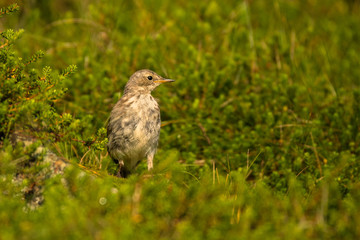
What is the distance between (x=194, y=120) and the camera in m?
7.46

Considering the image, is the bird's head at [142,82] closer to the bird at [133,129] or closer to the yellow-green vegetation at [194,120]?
the bird at [133,129]

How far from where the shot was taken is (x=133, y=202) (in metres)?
3.86

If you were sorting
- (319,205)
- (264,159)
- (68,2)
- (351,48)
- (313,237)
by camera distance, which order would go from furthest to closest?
1. (68,2)
2. (351,48)
3. (264,159)
4. (319,205)
5. (313,237)

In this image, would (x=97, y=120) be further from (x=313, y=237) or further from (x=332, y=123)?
(x=313, y=237)

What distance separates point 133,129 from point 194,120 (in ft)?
4.84

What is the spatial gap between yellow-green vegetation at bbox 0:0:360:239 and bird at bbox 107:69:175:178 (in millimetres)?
226

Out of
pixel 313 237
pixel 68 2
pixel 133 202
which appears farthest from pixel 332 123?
pixel 68 2

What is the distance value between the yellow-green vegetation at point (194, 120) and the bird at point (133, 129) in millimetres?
226

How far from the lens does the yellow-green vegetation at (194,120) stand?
3.81m

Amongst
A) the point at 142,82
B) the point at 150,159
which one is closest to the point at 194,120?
the point at 142,82

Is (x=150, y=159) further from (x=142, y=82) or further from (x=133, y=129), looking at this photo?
(x=142, y=82)

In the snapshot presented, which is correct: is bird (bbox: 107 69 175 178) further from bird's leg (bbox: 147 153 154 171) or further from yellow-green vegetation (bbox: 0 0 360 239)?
yellow-green vegetation (bbox: 0 0 360 239)

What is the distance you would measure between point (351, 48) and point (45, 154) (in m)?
7.85

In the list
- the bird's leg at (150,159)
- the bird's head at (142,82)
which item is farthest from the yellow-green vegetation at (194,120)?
the bird's head at (142,82)
